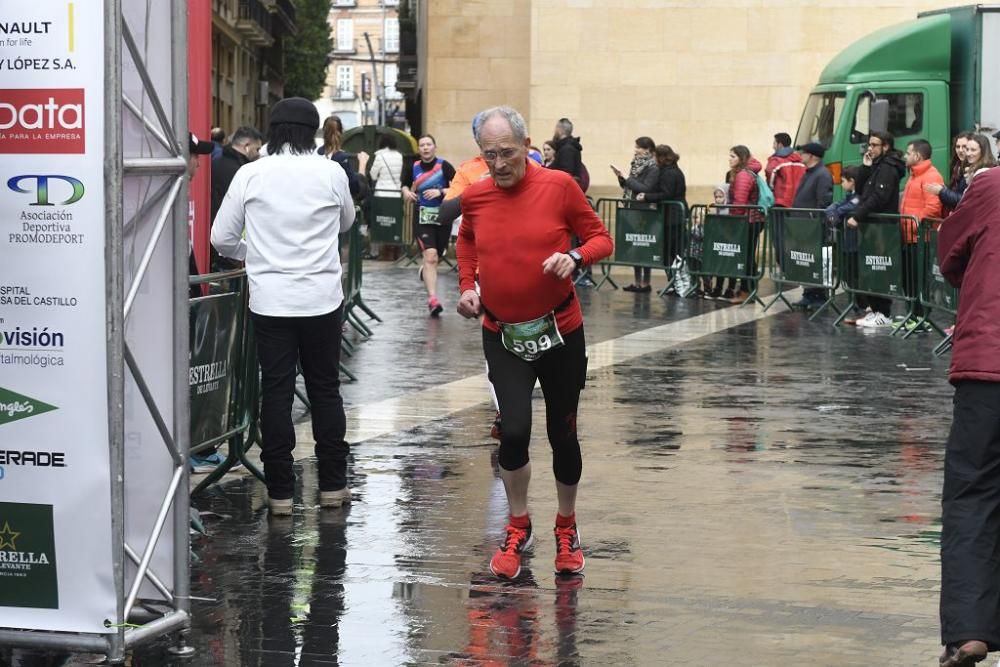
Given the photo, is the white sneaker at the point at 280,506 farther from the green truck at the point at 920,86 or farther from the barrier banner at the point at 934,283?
the green truck at the point at 920,86

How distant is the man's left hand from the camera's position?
7.10 metres

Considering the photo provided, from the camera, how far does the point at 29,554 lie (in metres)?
5.85

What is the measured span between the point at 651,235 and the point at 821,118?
4.07 meters

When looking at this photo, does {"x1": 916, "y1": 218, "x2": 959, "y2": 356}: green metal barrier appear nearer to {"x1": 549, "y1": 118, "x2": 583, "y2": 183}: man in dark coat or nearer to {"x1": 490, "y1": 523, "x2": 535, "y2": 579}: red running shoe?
{"x1": 549, "y1": 118, "x2": 583, "y2": 183}: man in dark coat

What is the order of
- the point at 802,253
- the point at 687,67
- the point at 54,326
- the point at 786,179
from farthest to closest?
the point at 687,67, the point at 786,179, the point at 802,253, the point at 54,326

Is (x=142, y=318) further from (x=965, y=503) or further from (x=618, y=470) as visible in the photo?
(x=618, y=470)

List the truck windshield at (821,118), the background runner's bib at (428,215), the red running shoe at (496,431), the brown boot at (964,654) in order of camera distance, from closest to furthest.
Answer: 1. the brown boot at (964,654)
2. the red running shoe at (496,431)
3. the background runner's bib at (428,215)
4. the truck windshield at (821,118)

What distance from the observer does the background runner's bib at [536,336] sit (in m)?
7.27

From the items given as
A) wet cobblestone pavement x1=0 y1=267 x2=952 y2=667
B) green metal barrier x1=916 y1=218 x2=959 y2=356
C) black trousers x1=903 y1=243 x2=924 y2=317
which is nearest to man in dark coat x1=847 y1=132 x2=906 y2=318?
black trousers x1=903 y1=243 x2=924 y2=317

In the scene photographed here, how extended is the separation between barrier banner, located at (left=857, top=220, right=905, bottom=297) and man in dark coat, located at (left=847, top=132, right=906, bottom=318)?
17 cm

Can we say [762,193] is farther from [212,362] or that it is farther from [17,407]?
[17,407]

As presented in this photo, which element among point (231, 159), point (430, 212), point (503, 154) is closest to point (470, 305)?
point (503, 154)

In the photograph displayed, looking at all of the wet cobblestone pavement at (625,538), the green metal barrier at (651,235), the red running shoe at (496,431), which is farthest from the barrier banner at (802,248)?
the red running shoe at (496,431)

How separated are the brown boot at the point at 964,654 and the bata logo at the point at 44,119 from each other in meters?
3.07
